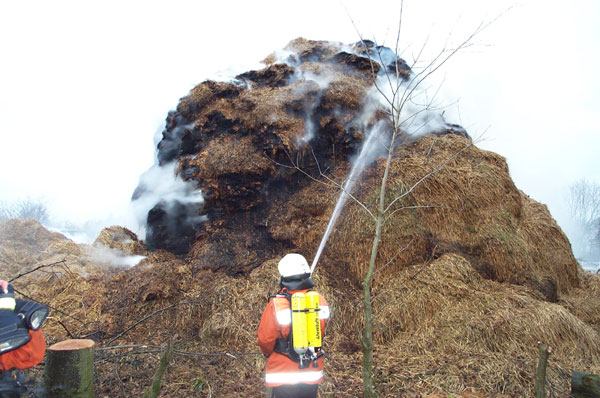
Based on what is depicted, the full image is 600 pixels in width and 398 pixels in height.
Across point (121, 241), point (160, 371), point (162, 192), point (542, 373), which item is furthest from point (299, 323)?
point (121, 241)

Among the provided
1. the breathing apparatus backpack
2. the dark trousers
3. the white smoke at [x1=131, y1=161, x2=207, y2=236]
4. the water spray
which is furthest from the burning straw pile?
the breathing apparatus backpack

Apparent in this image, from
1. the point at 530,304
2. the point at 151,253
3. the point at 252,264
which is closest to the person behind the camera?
the point at 530,304

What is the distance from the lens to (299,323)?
2912 millimetres

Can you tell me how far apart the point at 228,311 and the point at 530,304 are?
183 inches

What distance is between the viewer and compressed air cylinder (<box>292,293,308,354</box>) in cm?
288

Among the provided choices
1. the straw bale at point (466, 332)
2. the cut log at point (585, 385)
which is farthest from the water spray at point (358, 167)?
the cut log at point (585, 385)

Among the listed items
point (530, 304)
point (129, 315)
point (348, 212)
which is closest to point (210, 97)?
point (348, 212)

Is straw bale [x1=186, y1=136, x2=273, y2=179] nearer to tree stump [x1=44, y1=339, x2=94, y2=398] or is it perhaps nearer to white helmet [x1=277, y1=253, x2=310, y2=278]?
white helmet [x1=277, y1=253, x2=310, y2=278]

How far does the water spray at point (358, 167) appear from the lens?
21.5 ft

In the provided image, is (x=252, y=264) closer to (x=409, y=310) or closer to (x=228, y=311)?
(x=228, y=311)

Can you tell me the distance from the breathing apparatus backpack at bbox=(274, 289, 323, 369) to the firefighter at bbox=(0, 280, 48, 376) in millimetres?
1849

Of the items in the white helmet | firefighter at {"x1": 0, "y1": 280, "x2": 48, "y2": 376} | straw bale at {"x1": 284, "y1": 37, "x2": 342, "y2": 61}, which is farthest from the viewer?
straw bale at {"x1": 284, "y1": 37, "x2": 342, "y2": 61}

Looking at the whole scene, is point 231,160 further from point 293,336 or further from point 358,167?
point 293,336

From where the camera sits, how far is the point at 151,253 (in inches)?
284
